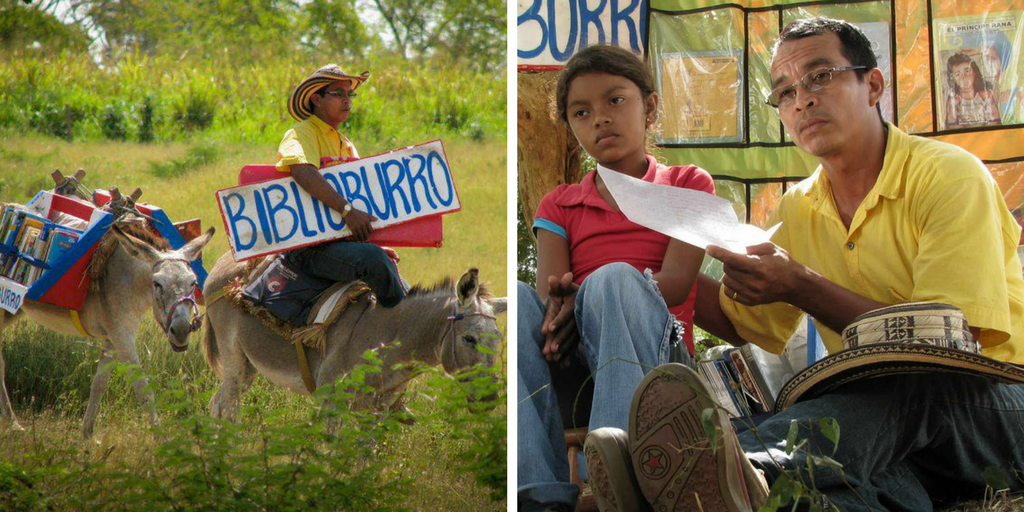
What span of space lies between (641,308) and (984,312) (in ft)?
2.72

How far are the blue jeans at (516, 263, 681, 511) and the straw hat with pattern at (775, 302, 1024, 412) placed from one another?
1.26 ft

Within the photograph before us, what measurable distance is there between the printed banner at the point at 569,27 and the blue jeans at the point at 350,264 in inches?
33.6

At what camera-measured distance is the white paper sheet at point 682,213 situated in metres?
2.44

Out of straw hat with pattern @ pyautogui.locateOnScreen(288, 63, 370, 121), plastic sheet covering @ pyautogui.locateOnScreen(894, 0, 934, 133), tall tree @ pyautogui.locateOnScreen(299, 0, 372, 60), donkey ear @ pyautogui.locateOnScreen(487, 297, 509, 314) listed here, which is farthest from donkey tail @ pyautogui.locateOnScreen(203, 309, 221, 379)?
plastic sheet covering @ pyautogui.locateOnScreen(894, 0, 934, 133)

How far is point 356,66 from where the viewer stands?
4.67 m

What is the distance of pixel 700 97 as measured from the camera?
11.6 ft

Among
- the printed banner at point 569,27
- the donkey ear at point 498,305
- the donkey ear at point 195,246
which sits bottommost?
the donkey ear at point 498,305

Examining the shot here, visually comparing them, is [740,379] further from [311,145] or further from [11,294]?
[11,294]

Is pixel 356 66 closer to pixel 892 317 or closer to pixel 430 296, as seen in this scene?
pixel 430 296

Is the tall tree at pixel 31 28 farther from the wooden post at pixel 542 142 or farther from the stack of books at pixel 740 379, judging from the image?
the stack of books at pixel 740 379

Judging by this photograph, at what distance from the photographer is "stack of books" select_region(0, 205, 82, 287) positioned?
3.66 m

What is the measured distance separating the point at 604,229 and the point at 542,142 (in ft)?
2.93

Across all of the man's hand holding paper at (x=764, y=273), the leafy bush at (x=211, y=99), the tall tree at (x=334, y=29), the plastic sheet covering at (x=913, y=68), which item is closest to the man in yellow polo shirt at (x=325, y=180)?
the leafy bush at (x=211, y=99)

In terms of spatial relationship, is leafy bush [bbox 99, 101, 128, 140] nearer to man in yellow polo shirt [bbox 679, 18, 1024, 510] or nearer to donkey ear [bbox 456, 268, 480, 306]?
donkey ear [bbox 456, 268, 480, 306]
